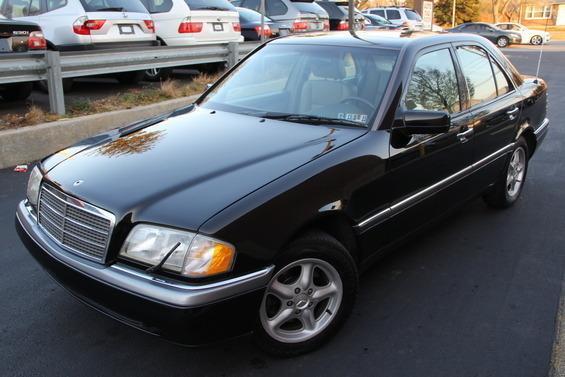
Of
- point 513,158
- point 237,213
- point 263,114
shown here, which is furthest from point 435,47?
point 237,213

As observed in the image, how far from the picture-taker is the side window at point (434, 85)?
364cm

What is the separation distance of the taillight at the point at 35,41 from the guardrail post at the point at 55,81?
38 cm

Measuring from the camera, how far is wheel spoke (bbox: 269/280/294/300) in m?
2.72

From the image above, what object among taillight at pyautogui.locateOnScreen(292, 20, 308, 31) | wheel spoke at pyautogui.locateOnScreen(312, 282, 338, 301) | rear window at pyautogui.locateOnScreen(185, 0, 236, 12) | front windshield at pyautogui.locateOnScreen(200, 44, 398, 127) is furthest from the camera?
taillight at pyautogui.locateOnScreen(292, 20, 308, 31)

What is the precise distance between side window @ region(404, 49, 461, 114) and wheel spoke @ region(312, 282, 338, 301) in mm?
1288

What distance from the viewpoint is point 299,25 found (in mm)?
13992

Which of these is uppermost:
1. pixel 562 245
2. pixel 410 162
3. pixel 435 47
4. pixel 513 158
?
pixel 435 47

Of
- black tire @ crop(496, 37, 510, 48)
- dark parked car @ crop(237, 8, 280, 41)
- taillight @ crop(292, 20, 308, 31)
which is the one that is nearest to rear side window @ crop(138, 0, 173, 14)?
dark parked car @ crop(237, 8, 280, 41)

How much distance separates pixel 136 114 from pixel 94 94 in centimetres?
180

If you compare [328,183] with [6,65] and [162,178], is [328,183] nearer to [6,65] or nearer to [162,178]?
[162,178]

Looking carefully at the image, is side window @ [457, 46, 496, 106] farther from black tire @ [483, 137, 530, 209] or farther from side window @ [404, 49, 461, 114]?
black tire @ [483, 137, 530, 209]

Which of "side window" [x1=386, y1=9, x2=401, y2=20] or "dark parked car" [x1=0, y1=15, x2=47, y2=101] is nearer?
"dark parked car" [x1=0, y1=15, x2=47, y2=101]

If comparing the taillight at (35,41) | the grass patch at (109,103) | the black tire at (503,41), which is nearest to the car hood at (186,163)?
the grass patch at (109,103)

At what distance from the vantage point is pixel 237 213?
247cm
